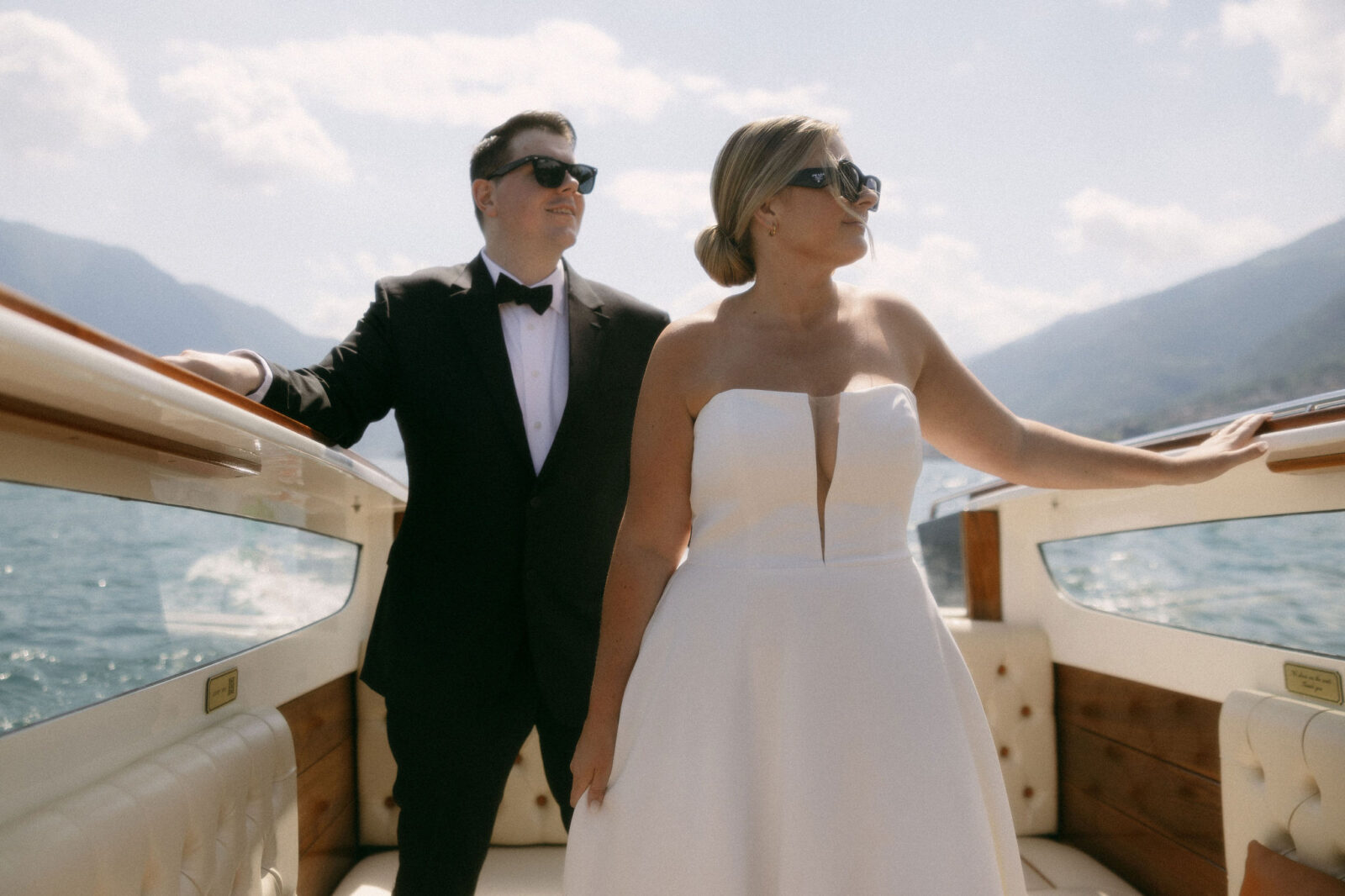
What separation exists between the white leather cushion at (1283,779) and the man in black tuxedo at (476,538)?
5.05ft

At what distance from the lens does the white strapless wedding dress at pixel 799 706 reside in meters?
1.39

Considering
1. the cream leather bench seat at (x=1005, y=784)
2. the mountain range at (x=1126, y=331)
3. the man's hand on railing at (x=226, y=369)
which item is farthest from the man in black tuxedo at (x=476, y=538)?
the mountain range at (x=1126, y=331)

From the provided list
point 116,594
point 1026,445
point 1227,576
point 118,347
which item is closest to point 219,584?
point 116,594

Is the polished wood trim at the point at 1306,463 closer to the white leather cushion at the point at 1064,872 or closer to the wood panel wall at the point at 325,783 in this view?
the white leather cushion at the point at 1064,872

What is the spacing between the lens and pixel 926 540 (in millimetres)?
4707

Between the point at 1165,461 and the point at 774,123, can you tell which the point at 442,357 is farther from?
the point at 1165,461

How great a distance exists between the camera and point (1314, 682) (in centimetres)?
200

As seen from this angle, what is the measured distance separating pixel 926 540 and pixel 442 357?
11.0 ft

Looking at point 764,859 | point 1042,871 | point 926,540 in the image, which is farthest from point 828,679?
point 926,540

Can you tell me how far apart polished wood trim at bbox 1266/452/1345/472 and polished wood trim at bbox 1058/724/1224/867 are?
1.00 m

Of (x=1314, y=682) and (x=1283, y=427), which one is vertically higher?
(x=1283, y=427)

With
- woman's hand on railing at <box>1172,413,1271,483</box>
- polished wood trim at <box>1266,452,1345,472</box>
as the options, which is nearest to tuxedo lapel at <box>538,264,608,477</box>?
woman's hand on railing at <box>1172,413,1271,483</box>

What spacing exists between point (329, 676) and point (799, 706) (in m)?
1.83

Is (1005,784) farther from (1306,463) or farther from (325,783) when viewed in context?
(325,783)
